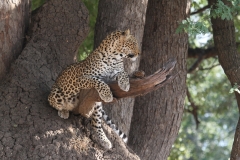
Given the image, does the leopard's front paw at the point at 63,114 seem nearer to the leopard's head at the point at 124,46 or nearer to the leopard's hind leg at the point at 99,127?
the leopard's hind leg at the point at 99,127

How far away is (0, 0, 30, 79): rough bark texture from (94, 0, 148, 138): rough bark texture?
1199mm

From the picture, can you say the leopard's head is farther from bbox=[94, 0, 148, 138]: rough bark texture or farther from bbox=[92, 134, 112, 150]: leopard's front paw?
bbox=[94, 0, 148, 138]: rough bark texture

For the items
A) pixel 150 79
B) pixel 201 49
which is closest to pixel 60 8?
pixel 150 79

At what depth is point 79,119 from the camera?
727 cm

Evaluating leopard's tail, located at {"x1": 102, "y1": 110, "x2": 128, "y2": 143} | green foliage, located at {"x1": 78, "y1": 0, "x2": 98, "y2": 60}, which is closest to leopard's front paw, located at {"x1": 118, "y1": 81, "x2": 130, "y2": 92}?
leopard's tail, located at {"x1": 102, "y1": 110, "x2": 128, "y2": 143}

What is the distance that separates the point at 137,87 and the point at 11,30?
2.62 m

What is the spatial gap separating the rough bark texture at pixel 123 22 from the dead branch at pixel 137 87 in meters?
1.46

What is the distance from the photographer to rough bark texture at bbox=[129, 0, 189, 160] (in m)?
8.76

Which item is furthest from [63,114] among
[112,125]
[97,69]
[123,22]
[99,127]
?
[123,22]

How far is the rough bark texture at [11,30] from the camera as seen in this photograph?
7715 mm

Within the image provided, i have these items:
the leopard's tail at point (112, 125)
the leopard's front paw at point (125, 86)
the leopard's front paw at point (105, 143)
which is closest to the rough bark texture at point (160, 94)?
the leopard's tail at point (112, 125)

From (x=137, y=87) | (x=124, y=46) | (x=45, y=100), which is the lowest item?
(x=45, y=100)

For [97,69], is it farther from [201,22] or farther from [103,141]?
[201,22]

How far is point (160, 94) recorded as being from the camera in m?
8.94
